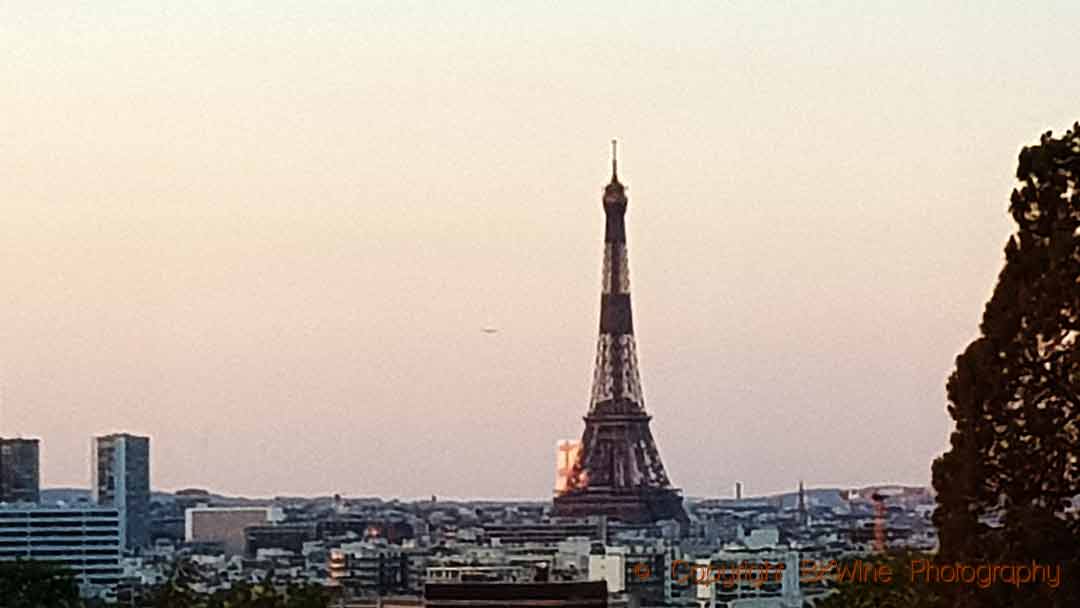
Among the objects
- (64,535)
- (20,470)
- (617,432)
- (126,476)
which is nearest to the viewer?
(64,535)

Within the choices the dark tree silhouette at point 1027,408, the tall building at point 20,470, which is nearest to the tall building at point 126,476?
the tall building at point 20,470

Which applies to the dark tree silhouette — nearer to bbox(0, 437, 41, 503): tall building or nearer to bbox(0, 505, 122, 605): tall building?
bbox(0, 505, 122, 605): tall building

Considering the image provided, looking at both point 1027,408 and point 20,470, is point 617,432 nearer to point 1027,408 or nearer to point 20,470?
point 20,470

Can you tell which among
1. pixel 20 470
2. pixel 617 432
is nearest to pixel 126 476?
pixel 20 470

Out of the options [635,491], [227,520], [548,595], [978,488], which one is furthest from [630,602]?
[227,520]

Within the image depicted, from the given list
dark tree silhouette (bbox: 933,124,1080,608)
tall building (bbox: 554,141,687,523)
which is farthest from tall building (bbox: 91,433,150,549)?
dark tree silhouette (bbox: 933,124,1080,608)
